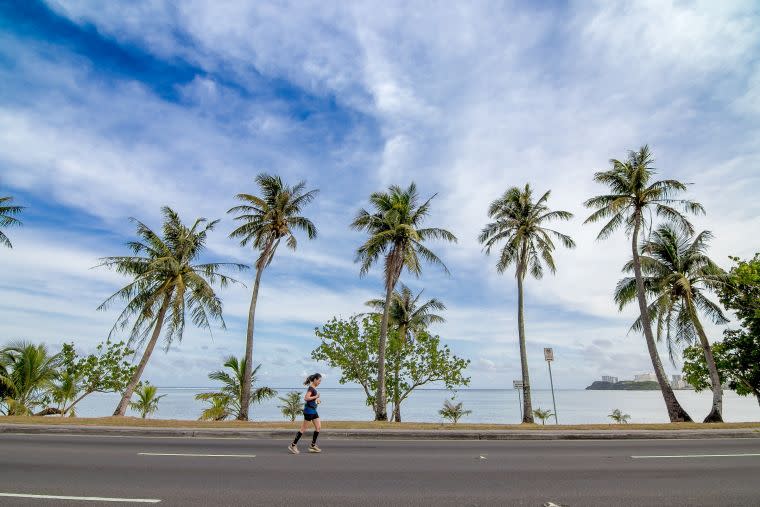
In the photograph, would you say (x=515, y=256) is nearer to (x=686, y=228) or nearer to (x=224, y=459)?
(x=686, y=228)

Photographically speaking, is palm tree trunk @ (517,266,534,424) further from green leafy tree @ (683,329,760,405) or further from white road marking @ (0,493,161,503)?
white road marking @ (0,493,161,503)

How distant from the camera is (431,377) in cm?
2920

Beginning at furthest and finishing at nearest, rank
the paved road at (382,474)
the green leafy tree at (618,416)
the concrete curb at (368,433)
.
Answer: the green leafy tree at (618,416), the concrete curb at (368,433), the paved road at (382,474)

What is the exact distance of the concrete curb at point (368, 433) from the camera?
13059mm

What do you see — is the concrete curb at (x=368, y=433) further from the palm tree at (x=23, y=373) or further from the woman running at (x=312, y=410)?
the palm tree at (x=23, y=373)

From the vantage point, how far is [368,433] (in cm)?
1315

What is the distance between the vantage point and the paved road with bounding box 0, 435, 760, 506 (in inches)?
232

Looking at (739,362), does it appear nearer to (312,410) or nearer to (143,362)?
(312,410)

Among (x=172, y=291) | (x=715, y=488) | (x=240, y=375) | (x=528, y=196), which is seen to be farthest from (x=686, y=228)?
(x=172, y=291)

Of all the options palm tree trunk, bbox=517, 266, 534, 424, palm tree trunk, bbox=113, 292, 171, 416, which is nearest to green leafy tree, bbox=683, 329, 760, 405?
palm tree trunk, bbox=517, 266, 534, 424


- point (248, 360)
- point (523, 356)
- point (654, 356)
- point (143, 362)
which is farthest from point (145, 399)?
point (654, 356)

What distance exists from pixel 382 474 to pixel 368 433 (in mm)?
5964

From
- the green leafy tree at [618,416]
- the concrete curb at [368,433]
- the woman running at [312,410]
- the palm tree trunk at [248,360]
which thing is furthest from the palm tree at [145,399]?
the green leafy tree at [618,416]

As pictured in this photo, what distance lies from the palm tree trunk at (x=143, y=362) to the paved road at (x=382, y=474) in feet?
37.2
